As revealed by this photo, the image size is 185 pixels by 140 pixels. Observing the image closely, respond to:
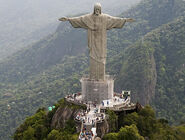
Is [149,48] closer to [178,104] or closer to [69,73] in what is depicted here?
[178,104]

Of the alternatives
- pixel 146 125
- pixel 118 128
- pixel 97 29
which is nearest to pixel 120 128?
pixel 118 128

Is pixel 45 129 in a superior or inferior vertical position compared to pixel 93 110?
inferior

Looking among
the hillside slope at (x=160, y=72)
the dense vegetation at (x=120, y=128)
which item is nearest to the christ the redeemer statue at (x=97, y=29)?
the dense vegetation at (x=120, y=128)

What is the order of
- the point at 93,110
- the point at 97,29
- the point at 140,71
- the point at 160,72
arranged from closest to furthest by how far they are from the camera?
the point at 93,110, the point at 97,29, the point at 140,71, the point at 160,72

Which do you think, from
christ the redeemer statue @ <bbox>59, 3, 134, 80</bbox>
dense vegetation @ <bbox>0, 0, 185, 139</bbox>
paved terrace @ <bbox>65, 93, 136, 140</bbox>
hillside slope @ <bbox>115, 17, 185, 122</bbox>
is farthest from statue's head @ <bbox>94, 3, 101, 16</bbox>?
hillside slope @ <bbox>115, 17, 185, 122</bbox>

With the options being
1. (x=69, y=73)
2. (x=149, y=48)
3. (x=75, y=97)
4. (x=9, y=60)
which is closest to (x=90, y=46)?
(x=75, y=97)

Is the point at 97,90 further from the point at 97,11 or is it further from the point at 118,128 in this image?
the point at 97,11

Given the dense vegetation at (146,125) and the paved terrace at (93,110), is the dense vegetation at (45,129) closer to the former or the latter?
the paved terrace at (93,110)

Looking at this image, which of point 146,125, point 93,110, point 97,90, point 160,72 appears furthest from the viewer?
point 160,72

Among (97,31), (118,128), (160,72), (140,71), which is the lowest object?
(118,128)
